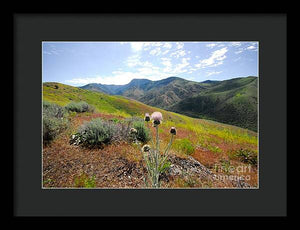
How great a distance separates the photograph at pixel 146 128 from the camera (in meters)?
1.45

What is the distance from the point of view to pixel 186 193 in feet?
4.77

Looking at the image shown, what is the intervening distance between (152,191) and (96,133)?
46.1 inches

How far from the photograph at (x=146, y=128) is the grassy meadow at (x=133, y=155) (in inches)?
0.5

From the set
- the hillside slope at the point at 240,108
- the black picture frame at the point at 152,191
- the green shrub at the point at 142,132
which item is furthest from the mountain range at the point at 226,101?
the green shrub at the point at 142,132

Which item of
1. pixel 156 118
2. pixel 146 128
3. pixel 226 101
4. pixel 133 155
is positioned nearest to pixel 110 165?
pixel 133 155

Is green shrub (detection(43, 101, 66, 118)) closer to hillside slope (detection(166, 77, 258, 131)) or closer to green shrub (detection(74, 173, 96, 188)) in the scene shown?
green shrub (detection(74, 173, 96, 188))

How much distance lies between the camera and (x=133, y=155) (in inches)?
63.6

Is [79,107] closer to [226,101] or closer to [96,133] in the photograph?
[96,133]

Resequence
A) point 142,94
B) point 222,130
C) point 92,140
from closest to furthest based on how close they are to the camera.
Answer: point 92,140 < point 222,130 < point 142,94

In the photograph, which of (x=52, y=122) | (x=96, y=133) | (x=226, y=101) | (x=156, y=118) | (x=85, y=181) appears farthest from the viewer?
(x=226, y=101)

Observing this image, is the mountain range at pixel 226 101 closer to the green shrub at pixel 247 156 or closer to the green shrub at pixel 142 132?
the green shrub at pixel 247 156
